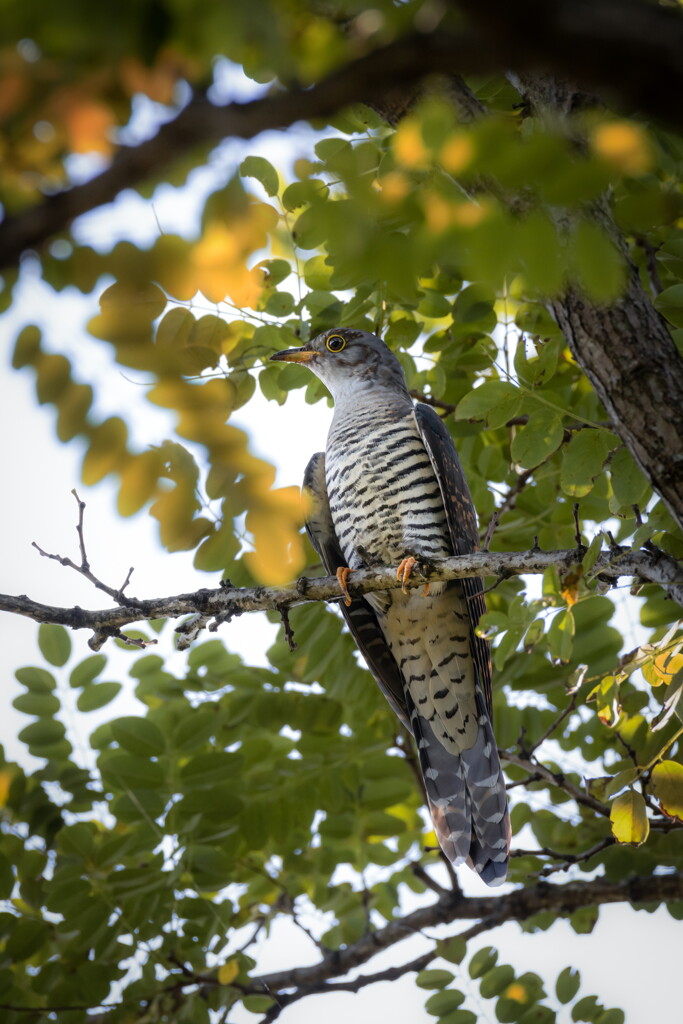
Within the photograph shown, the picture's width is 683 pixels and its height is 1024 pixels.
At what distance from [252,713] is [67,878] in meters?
0.97

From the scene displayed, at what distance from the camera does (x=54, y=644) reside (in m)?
3.65

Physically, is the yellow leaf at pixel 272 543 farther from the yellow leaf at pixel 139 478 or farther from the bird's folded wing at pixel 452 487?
the bird's folded wing at pixel 452 487

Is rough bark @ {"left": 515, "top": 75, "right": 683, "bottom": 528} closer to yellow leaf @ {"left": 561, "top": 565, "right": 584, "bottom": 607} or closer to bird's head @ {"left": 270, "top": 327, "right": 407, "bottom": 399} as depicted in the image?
yellow leaf @ {"left": 561, "top": 565, "right": 584, "bottom": 607}

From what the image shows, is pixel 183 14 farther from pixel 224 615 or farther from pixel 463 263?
pixel 224 615

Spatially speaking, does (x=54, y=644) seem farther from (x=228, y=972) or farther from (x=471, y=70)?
(x=471, y=70)

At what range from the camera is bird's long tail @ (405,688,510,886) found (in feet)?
12.0

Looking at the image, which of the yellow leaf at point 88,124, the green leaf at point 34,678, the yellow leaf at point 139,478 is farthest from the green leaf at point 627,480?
the green leaf at point 34,678

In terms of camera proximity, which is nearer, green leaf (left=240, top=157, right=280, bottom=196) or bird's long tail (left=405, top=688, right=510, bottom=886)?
green leaf (left=240, top=157, right=280, bottom=196)

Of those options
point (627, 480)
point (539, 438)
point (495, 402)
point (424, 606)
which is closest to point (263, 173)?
point (495, 402)

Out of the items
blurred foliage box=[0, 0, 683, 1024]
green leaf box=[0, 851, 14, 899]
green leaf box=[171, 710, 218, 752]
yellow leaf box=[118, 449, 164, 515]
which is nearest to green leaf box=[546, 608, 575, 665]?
blurred foliage box=[0, 0, 683, 1024]

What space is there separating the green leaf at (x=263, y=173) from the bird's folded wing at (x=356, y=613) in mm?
1307

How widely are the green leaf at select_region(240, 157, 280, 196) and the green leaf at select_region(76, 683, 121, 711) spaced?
2162mm

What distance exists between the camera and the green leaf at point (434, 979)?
3436 mm

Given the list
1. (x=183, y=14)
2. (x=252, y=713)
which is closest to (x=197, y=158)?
(x=183, y=14)
